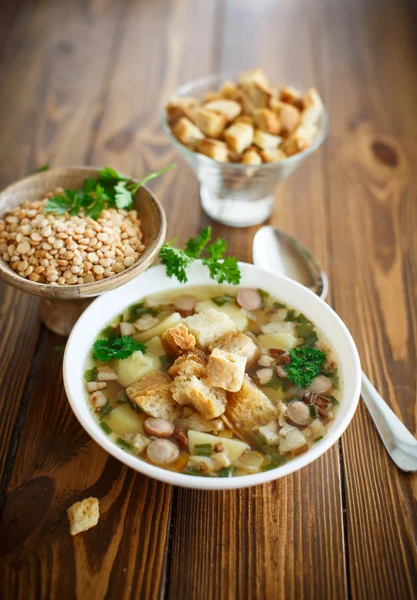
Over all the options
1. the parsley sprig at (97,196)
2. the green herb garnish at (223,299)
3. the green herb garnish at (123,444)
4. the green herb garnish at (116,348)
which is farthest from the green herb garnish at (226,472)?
the parsley sprig at (97,196)

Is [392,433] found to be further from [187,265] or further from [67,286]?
[67,286]

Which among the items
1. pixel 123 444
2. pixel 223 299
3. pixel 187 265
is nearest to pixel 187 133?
pixel 187 265

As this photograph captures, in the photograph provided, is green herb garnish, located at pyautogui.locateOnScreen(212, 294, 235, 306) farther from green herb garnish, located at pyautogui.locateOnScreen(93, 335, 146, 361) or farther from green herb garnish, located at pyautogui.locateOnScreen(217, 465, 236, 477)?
green herb garnish, located at pyautogui.locateOnScreen(217, 465, 236, 477)

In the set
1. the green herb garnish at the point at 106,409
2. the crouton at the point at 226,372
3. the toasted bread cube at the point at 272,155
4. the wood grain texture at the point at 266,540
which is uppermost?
the toasted bread cube at the point at 272,155

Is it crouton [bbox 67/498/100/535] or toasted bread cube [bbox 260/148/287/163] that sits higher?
toasted bread cube [bbox 260/148/287/163]

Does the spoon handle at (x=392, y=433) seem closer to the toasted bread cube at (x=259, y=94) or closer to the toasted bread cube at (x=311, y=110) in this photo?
the toasted bread cube at (x=311, y=110)

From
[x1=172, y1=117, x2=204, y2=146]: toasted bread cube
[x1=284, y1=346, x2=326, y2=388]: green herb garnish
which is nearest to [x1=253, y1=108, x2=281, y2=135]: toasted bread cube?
[x1=172, y1=117, x2=204, y2=146]: toasted bread cube
